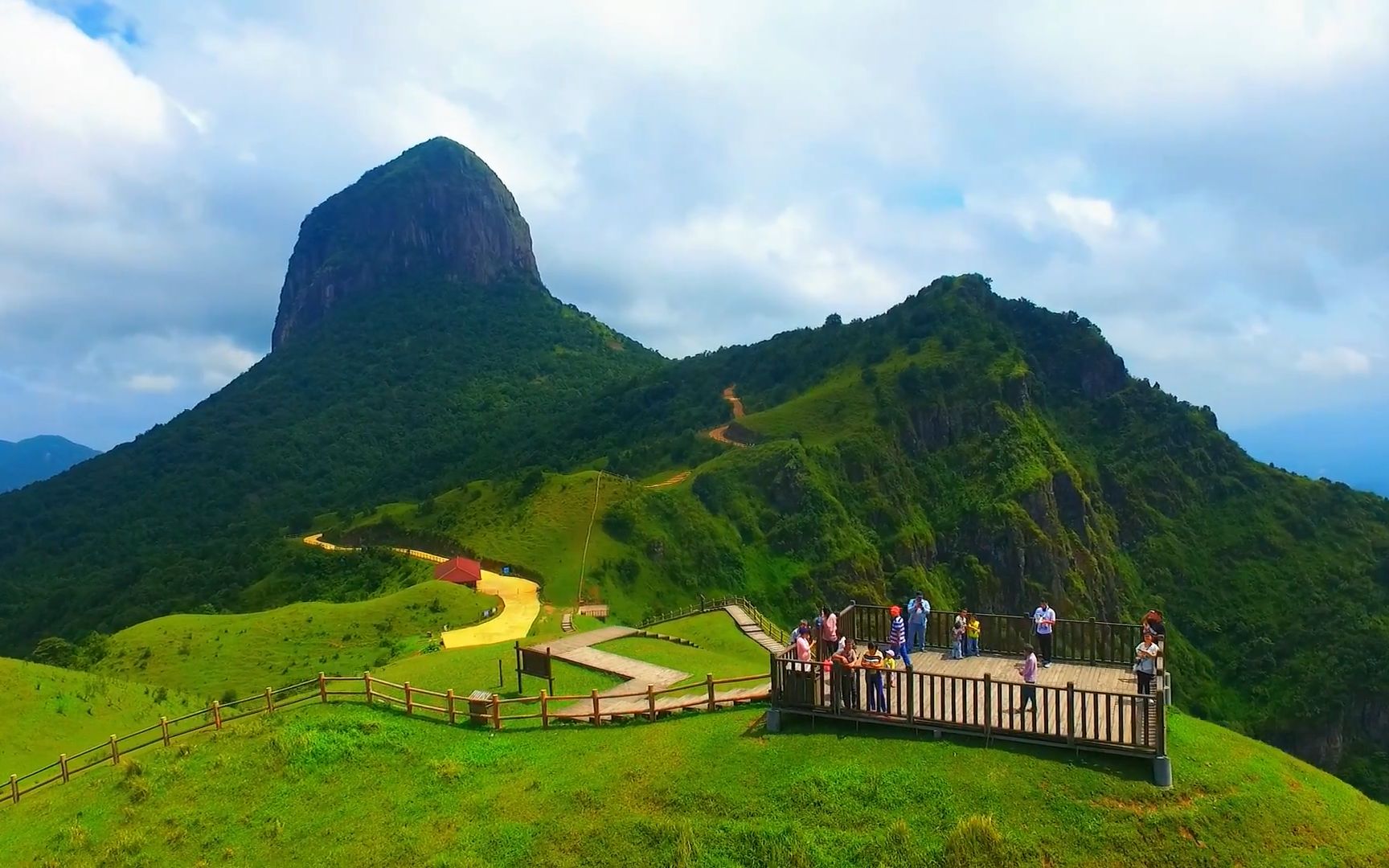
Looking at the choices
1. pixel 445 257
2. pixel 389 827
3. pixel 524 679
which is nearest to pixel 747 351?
pixel 445 257

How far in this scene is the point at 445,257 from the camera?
18988 cm

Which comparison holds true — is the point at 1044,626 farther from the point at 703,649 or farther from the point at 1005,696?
the point at 703,649

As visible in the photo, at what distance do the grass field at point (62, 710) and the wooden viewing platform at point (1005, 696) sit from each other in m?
24.0

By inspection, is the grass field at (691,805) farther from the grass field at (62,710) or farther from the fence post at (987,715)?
the grass field at (62,710)

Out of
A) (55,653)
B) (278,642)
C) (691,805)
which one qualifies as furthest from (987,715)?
(55,653)

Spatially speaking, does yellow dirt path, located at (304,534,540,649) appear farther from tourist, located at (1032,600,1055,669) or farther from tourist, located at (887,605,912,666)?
tourist, located at (1032,600,1055,669)

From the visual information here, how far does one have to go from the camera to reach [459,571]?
162 ft

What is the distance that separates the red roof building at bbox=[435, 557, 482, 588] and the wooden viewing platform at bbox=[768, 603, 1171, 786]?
31.5 metres

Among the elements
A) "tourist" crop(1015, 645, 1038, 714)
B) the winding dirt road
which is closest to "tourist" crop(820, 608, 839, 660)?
"tourist" crop(1015, 645, 1038, 714)

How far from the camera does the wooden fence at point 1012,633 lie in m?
20.3

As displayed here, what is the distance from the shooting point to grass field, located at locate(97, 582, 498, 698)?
3488cm

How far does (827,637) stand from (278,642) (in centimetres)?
2846

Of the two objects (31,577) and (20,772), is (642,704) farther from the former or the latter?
(31,577)

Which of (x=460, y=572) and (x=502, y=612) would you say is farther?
(x=460, y=572)
